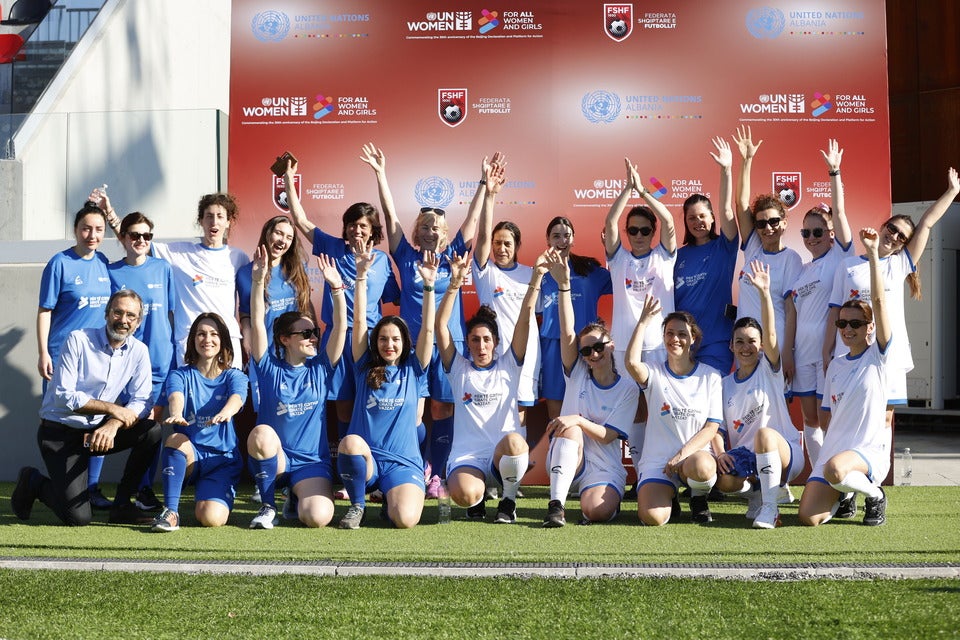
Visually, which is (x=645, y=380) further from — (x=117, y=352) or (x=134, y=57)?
(x=134, y=57)

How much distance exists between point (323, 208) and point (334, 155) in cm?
40

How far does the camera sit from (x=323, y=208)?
7293 millimetres

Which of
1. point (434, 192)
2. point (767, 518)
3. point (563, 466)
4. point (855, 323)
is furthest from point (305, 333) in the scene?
point (855, 323)

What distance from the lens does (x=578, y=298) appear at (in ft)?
21.4

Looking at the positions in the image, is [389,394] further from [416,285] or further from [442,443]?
[416,285]

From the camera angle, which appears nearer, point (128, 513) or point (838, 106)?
point (128, 513)

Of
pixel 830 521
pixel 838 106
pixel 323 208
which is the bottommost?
pixel 830 521

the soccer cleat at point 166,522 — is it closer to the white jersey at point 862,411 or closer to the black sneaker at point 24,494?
the black sneaker at point 24,494

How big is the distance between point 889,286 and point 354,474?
3.34 m

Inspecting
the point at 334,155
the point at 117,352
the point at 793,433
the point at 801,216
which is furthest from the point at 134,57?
the point at 793,433

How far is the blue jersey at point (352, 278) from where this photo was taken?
6414mm

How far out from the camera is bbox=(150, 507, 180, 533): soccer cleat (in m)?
5.20

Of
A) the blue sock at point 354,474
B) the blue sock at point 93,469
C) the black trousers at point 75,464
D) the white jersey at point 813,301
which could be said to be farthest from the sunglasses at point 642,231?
the blue sock at point 93,469

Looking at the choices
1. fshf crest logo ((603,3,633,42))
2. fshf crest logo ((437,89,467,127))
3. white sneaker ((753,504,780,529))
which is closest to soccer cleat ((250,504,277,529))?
white sneaker ((753,504,780,529))
